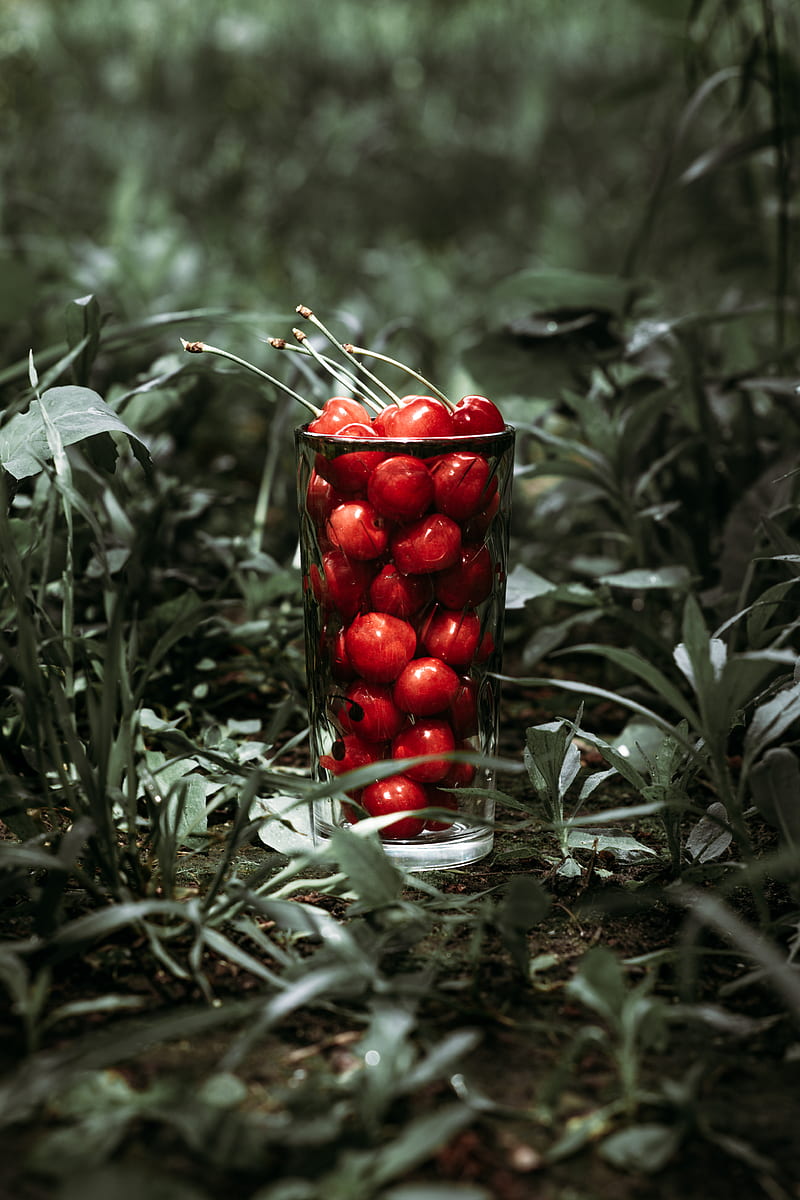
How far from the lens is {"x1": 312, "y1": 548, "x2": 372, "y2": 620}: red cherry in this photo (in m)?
0.71

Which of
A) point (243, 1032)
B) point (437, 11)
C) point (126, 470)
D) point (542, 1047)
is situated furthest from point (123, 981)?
point (437, 11)

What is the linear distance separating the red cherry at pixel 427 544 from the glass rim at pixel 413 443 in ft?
0.15

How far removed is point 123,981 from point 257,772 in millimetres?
128

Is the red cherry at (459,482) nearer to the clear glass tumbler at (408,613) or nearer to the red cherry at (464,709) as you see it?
the clear glass tumbler at (408,613)

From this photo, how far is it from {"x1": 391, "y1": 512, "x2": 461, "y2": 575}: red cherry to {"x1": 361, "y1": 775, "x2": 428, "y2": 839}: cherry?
0.14 m

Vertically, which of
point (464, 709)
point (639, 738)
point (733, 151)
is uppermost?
point (733, 151)

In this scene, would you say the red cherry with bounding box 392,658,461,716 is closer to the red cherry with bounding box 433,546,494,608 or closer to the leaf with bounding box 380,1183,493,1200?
the red cherry with bounding box 433,546,494,608

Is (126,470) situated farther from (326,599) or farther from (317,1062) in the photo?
(317,1062)

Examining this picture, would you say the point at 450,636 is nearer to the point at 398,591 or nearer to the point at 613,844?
the point at 398,591

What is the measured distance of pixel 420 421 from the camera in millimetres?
697

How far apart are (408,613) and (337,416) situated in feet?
0.45

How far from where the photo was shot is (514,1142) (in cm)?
46

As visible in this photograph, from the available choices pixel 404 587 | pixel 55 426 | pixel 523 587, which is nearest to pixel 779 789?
pixel 404 587

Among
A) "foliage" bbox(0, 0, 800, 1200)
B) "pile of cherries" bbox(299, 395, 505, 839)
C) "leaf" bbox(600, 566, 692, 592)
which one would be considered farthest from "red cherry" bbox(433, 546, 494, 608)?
"leaf" bbox(600, 566, 692, 592)
